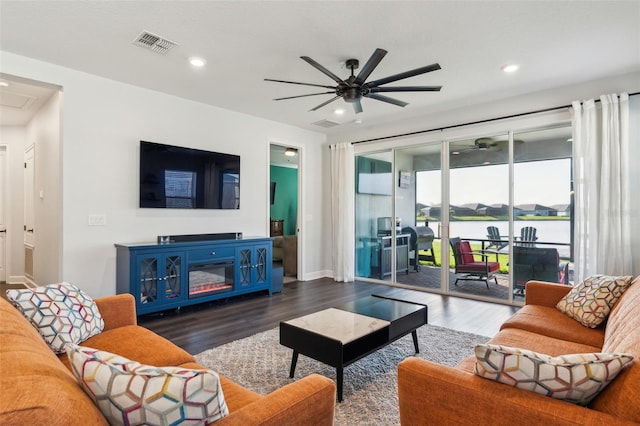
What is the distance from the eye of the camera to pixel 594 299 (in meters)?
2.40

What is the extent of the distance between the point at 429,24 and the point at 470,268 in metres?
3.54

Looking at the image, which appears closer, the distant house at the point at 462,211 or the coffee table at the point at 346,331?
the coffee table at the point at 346,331

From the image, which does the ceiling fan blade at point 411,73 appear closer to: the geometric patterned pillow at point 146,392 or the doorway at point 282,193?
the geometric patterned pillow at point 146,392

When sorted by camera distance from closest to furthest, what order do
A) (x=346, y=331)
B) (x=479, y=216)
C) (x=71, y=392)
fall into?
(x=71, y=392)
(x=346, y=331)
(x=479, y=216)

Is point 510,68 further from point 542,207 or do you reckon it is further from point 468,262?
point 468,262

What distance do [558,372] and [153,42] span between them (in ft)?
Result: 11.9

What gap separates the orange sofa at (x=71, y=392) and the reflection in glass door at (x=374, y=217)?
456cm

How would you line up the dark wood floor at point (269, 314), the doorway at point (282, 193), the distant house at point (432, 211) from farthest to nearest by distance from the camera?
the doorway at point (282, 193)
the distant house at point (432, 211)
the dark wood floor at point (269, 314)

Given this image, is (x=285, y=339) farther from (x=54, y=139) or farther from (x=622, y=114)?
(x=622, y=114)

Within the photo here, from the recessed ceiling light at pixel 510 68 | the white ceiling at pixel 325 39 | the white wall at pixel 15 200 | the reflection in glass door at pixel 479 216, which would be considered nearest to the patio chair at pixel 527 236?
the reflection in glass door at pixel 479 216

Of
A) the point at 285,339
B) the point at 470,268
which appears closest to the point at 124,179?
the point at 285,339

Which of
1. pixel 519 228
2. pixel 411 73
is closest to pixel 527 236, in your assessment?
pixel 519 228

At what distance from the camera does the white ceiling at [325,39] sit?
2617 mm

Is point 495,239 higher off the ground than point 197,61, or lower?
lower
